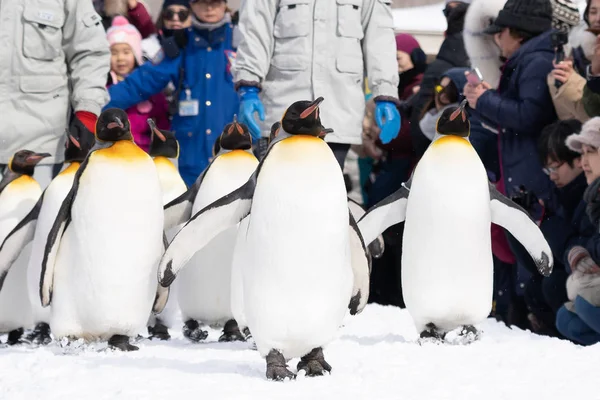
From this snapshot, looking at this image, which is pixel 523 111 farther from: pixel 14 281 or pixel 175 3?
pixel 14 281

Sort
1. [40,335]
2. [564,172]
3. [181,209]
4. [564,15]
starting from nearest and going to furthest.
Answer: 1. [181,209]
2. [40,335]
3. [564,172]
4. [564,15]

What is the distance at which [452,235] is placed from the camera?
4.16m

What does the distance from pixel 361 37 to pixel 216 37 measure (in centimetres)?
168

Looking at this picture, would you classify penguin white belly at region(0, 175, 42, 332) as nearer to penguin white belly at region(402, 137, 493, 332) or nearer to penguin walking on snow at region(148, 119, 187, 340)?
penguin walking on snow at region(148, 119, 187, 340)

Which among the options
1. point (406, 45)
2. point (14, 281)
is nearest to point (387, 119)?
point (14, 281)

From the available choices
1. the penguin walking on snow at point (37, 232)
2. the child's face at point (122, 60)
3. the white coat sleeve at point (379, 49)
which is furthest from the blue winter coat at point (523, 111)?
the child's face at point (122, 60)

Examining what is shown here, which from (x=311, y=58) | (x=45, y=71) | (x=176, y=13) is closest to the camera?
(x=311, y=58)

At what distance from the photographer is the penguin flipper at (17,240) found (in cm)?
429

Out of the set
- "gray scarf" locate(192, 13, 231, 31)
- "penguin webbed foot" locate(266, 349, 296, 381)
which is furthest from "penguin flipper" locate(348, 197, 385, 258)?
"gray scarf" locate(192, 13, 231, 31)

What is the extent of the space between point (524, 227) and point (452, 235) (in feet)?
0.97

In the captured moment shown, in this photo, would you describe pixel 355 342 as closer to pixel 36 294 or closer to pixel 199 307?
pixel 199 307

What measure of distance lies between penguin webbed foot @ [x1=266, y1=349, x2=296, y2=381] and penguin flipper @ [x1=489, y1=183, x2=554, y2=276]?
50.9 inches

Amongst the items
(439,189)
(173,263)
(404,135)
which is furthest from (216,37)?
(173,263)

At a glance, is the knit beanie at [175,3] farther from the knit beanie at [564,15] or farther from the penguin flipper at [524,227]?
the penguin flipper at [524,227]
